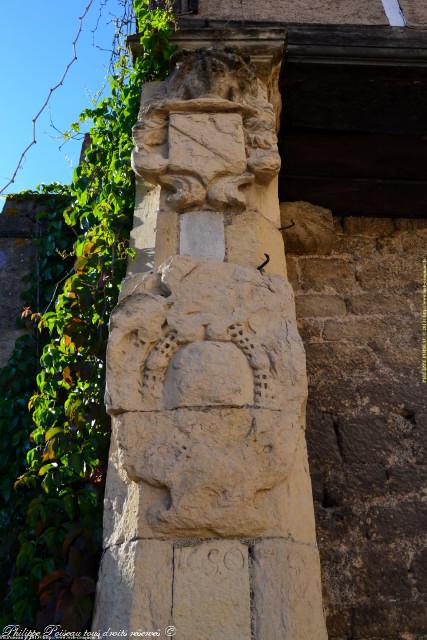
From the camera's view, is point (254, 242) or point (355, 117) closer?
point (254, 242)

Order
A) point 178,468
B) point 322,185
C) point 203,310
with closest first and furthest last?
point 178,468 → point 203,310 → point 322,185

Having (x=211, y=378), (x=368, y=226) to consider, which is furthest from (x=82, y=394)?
(x=368, y=226)

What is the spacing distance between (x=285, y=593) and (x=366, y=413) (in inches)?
60.0

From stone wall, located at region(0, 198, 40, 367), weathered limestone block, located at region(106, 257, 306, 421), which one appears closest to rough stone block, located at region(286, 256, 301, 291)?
weathered limestone block, located at region(106, 257, 306, 421)

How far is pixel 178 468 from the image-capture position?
193 centimetres

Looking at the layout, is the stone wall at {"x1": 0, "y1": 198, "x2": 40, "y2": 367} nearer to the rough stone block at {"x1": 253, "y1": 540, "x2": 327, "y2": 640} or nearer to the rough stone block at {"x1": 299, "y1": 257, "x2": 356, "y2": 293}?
the rough stone block at {"x1": 299, "y1": 257, "x2": 356, "y2": 293}

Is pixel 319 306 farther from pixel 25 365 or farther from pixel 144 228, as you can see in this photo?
pixel 25 365

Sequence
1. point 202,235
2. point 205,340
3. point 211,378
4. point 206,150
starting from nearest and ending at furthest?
point 211,378
point 205,340
point 202,235
point 206,150

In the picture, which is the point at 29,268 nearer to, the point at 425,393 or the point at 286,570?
the point at 425,393

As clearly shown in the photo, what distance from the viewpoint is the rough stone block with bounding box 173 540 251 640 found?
1749 millimetres

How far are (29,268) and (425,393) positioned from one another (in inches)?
91.2

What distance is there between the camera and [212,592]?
180 centimetres

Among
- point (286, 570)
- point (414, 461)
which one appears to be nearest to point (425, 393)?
point (414, 461)

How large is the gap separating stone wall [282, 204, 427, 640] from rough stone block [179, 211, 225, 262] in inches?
43.5
